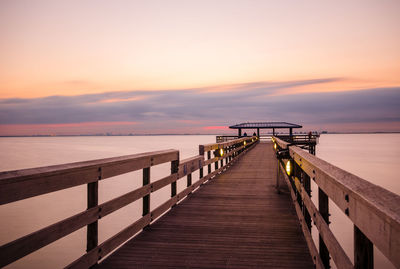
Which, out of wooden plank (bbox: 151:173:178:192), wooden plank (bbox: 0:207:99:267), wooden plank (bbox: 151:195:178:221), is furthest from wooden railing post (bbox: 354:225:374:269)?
wooden plank (bbox: 151:195:178:221)

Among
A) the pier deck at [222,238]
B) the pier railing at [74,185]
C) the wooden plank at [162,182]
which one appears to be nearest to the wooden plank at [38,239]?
the pier railing at [74,185]

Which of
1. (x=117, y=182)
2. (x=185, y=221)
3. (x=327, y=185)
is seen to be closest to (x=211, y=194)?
(x=185, y=221)

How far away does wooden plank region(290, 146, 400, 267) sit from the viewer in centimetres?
120

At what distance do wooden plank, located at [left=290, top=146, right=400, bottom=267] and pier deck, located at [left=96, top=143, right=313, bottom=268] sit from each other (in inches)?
71.9

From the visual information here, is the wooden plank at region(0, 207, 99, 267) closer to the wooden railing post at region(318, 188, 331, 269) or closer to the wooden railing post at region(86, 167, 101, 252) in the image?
the wooden railing post at region(86, 167, 101, 252)

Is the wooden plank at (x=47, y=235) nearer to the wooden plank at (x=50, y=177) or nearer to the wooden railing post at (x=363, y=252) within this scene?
the wooden plank at (x=50, y=177)

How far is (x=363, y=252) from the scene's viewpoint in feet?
5.48

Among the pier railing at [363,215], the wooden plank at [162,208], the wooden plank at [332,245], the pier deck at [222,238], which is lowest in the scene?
the pier deck at [222,238]

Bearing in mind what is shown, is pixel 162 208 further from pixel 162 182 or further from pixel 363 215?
pixel 363 215

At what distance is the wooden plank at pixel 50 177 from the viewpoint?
2.13 m

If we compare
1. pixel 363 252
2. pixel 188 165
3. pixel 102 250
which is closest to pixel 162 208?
pixel 188 165

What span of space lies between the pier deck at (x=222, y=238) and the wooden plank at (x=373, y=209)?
183cm

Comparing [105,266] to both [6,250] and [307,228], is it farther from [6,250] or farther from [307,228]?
[307,228]

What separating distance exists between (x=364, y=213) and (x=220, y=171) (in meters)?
10.6
